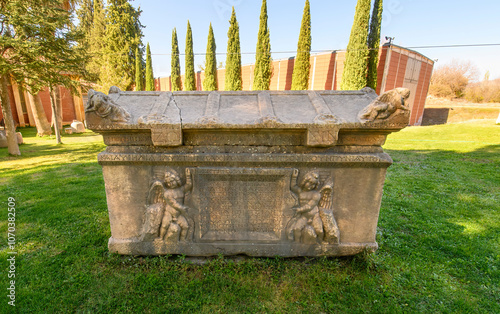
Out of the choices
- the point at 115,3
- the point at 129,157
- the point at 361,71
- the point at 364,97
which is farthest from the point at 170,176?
the point at 115,3

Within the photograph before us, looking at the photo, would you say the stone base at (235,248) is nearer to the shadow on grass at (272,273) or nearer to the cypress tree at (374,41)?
the shadow on grass at (272,273)

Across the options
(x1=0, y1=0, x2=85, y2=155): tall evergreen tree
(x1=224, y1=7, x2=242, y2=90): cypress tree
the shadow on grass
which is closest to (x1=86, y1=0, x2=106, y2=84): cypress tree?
(x1=224, y1=7, x2=242, y2=90): cypress tree

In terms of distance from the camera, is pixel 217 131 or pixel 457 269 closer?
pixel 217 131

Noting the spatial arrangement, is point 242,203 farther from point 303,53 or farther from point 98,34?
point 98,34

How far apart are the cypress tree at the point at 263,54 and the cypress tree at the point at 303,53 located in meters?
1.69

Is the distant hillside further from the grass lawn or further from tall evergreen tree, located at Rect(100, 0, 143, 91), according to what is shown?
tall evergreen tree, located at Rect(100, 0, 143, 91)

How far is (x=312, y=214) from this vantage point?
88.0 inches

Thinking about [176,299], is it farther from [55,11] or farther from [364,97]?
[55,11]

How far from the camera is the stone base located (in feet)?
7.67

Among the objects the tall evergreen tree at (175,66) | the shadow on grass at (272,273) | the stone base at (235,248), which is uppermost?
the tall evergreen tree at (175,66)

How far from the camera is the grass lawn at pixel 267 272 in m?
1.89

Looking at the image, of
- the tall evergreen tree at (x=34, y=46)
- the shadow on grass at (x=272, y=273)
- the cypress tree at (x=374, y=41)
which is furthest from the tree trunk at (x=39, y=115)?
the cypress tree at (x=374, y=41)

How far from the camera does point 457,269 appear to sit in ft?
7.47

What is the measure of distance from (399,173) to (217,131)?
496 centimetres
